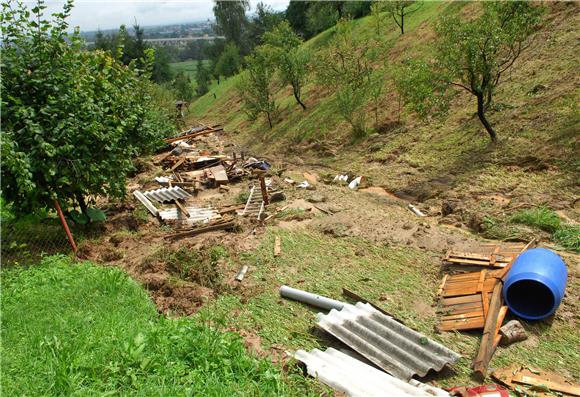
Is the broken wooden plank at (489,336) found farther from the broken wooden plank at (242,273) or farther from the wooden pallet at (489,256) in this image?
the broken wooden plank at (242,273)

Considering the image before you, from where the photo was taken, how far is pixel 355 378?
16.8ft

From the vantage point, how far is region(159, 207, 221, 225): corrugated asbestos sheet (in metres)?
12.2

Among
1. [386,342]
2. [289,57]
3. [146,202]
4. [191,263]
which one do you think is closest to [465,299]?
[386,342]

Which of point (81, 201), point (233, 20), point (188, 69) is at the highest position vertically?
point (233, 20)

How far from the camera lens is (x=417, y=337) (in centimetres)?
600

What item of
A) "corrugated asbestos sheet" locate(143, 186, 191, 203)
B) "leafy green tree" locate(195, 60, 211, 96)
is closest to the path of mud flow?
"corrugated asbestos sheet" locate(143, 186, 191, 203)

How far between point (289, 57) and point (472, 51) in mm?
15522

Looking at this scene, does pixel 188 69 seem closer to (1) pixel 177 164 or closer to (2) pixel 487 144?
(1) pixel 177 164

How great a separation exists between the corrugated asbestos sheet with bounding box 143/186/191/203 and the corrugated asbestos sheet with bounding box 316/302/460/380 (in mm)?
9136

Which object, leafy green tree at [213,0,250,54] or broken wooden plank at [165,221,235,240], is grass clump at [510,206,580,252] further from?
leafy green tree at [213,0,250,54]

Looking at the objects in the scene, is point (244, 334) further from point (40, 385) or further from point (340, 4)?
point (340, 4)

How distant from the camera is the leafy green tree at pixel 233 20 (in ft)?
200

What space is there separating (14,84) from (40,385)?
6.84 metres

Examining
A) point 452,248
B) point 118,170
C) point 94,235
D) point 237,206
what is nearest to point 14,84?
point 118,170
